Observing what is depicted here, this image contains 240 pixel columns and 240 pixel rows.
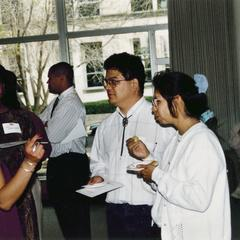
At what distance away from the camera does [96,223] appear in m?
4.16

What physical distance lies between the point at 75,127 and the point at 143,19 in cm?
312

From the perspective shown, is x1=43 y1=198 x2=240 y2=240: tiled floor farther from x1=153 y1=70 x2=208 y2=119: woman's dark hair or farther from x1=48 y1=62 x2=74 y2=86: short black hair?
x1=153 y1=70 x2=208 y2=119: woman's dark hair

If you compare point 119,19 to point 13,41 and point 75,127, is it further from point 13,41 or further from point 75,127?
point 75,127

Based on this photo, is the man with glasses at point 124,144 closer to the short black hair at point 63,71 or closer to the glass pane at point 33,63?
the short black hair at point 63,71

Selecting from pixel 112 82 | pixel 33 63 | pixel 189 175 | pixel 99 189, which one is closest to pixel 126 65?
pixel 112 82

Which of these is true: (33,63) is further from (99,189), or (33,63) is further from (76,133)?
(99,189)

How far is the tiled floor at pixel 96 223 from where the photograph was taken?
12.2 ft

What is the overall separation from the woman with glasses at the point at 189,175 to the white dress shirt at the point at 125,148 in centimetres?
29

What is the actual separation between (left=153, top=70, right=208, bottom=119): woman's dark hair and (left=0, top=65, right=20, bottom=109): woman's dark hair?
0.83 metres

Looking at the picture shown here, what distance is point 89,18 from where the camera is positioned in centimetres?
611

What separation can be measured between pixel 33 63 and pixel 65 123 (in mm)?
3207

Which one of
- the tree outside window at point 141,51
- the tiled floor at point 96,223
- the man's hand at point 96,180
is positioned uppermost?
the tree outside window at point 141,51

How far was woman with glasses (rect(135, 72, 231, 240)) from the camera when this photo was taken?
62.5 inches

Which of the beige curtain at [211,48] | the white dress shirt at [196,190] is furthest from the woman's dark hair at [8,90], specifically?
the beige curtain at [211,48]
